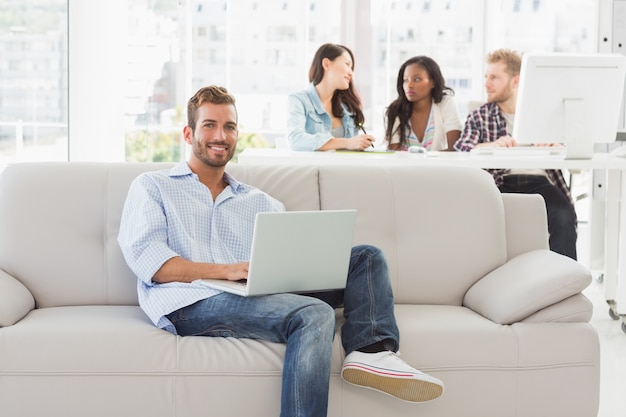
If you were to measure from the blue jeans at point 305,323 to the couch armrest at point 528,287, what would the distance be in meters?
0.33

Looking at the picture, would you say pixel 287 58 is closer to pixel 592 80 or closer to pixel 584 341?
pixel 592 80

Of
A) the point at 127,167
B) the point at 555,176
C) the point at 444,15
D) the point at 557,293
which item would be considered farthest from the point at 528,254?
the point at 444,15

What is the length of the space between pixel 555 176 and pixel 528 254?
1652mm

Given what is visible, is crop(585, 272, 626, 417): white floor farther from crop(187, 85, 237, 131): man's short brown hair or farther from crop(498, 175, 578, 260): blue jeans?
crop(187, 85, 237, 131): man's short brown hair

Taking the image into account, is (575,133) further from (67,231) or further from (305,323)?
(67,231)

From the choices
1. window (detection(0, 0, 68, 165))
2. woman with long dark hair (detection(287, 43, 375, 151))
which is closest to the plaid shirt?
woman with long dark hair (detection(287, 43, 375, 151))

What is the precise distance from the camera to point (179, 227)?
274 centimetres

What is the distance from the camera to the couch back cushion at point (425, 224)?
2.96m

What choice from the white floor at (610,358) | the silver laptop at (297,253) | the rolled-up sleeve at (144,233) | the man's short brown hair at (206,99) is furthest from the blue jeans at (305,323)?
the white floor at (610,358)

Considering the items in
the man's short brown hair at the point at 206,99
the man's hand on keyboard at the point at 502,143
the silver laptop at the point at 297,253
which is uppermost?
the man's short brown hair at the point at 206,99

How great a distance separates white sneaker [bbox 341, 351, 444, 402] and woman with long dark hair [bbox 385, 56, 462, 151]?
7.96ft

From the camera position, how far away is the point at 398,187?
3.05 meters

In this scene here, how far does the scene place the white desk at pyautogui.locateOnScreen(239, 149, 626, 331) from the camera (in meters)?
3.94

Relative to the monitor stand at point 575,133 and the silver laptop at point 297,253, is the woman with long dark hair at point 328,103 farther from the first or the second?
the silver laptop at point 297,253
